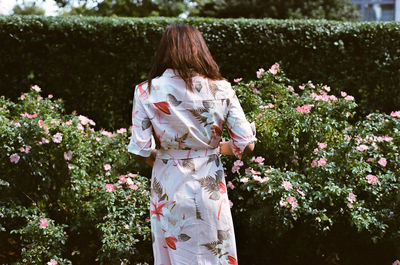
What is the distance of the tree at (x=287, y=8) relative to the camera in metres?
18.7

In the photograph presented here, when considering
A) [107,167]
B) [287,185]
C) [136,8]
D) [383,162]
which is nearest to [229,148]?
[287,185]

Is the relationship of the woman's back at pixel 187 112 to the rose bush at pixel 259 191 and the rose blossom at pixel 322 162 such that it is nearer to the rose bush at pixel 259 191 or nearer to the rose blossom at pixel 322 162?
the rose bush at pixel 259 191

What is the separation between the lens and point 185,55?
236cm

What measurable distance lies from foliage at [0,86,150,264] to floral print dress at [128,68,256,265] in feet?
4.32

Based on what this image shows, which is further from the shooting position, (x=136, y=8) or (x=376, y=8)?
(x=376, y=8)

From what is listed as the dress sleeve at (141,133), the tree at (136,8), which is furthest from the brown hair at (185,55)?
the tree at (136,8)

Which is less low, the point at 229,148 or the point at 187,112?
the point at 187,112

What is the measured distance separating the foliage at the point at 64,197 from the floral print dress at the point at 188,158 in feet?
4.32

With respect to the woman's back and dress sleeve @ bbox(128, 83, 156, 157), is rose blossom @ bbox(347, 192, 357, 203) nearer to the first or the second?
the woman's back

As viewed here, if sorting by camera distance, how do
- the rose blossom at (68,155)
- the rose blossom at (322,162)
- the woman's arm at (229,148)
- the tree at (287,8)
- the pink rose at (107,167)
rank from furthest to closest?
the tree at (287,8) < the pink rose at (107,167) < the rose blossom at (68,155) < the rose blossom at (322,162) < the woman's arm at (229,148)

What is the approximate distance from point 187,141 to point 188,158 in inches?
3.4

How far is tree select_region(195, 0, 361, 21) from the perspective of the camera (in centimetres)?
1872

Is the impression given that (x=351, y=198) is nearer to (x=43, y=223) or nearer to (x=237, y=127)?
(x=237, y=127)

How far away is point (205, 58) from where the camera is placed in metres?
2.39
